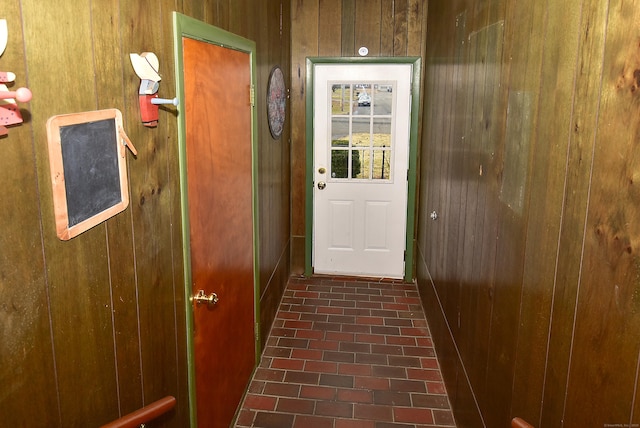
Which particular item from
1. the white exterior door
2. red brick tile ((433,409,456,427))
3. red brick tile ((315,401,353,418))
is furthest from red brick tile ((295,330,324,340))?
the white exterior door

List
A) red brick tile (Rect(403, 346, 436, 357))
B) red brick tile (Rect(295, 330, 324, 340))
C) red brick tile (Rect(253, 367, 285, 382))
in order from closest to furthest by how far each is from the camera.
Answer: red brick tile (Rect(253, 367, 285, 382)) → red brick tile (Rect(403, 346, 436, 357)) → red brick tile (Rect(295, 330, 324, 340))

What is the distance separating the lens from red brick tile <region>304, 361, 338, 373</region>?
344 cm

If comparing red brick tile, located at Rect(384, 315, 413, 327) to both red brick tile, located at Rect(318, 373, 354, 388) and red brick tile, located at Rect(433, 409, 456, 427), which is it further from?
red brick tile, located at Rect(433, 409, 456, 427)

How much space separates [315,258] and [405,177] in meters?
1.20

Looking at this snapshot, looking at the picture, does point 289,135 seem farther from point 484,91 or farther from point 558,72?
point 558,72

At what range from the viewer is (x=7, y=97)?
94 centimetres

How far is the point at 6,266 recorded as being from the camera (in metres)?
1.03

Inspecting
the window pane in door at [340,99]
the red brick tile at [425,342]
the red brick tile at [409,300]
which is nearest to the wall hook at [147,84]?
the red brick tile at [425,342]

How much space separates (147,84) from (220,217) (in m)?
0.97

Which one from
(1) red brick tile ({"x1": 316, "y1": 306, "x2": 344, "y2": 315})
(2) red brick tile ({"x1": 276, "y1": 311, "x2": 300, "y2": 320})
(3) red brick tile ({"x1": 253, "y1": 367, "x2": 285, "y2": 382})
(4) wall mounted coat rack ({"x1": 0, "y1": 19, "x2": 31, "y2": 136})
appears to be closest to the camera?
(4) wall mounted coat rack ({"x1": 0, "y1": 19, "x2": 31, "y2": 136})

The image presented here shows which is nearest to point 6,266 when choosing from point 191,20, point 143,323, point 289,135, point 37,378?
point 37,378

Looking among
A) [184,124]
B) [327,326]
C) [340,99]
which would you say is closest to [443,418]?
[327,326]

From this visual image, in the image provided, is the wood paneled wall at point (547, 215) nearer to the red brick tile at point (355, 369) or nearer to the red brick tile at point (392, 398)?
the red brick tile at point (392, 398)

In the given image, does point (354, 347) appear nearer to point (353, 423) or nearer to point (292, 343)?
point (292, 343)
